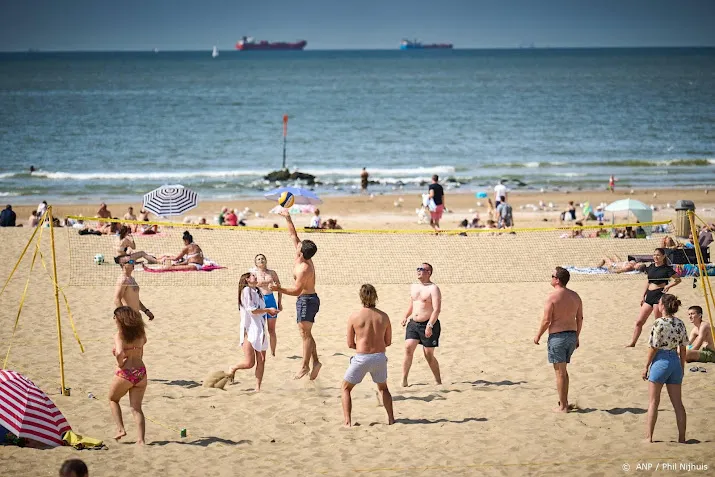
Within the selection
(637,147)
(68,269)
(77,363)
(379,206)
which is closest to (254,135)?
(637,147)

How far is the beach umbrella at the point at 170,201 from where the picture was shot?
1931cm

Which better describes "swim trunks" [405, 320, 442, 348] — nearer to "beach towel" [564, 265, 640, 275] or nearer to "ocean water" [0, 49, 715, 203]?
"beach towel" [564, 265, 640, 275]

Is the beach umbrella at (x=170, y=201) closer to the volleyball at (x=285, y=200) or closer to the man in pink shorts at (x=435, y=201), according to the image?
the man in pink shorts at (x=435, y=201)

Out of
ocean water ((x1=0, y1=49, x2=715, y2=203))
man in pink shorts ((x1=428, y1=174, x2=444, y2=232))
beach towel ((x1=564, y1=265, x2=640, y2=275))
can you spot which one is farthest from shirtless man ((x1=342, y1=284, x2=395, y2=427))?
ocean water ((x1=0, y1=49, x2=715, y2=203))

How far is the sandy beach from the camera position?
24.9 ft

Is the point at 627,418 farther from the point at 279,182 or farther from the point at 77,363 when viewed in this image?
the point at 279,182

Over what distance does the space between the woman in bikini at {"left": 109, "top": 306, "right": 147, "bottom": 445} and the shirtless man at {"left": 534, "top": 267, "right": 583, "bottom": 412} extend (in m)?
3.68

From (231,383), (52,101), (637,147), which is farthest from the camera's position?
(52,101)

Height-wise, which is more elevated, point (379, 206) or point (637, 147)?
point (637, 147)

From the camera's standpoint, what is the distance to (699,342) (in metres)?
10.3

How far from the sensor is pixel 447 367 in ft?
33.9

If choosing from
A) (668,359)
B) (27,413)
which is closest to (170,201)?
(27,413)

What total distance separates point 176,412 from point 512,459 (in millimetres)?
3327

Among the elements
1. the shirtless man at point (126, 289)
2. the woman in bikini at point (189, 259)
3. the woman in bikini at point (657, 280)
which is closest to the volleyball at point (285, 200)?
the shirtless man at point (126, 289)
